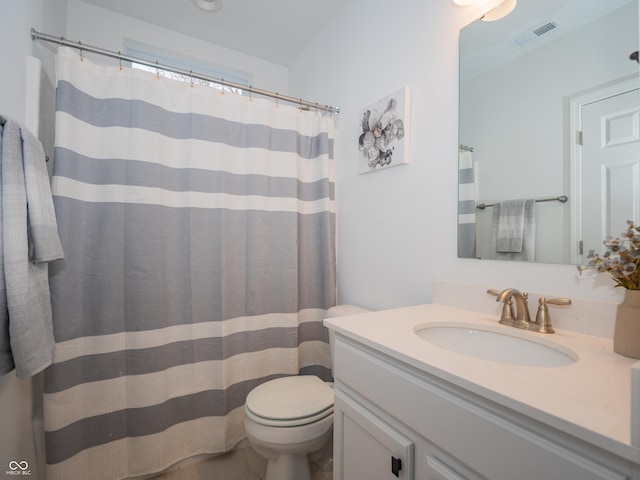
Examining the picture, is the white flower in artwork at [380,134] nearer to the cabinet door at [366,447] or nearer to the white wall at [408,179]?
the white wall at [408,179]

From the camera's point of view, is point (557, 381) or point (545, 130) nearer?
point (557, 381)

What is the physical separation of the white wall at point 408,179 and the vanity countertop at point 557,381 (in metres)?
0.27

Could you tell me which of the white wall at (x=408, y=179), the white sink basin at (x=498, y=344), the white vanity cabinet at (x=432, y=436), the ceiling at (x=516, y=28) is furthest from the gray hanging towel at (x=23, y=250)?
the ceiling at (x=516, y=28)

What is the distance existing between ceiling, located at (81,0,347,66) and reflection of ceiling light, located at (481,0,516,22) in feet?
3.57

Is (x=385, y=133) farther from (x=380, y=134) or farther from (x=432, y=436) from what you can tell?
(x=432, y=436)

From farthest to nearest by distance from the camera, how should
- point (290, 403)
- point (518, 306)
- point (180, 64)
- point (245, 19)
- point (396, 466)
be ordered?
1. point (180, 64)
2. point (245, 19)
3. point (290, 403)
4. point (518, 306)
5. point (396, 466)

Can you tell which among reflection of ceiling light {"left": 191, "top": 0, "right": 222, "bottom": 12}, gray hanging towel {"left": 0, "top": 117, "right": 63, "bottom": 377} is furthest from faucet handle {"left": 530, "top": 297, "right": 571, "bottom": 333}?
reflection of ceiling light {"left": 191, "top": 0, "right": 222, "bottom": 12}

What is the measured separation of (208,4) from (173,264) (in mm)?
1647

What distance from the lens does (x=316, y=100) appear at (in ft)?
7.04

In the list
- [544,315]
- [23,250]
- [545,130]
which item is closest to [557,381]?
[544,315]

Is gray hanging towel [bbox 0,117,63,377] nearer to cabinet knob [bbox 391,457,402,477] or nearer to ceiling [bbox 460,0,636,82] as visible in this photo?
cabinet knob [bbox 391,457,402,477]

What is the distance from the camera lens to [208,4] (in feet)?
5.87

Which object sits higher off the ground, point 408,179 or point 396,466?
point 408,179

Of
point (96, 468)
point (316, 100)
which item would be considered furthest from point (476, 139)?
point (96, 468)
